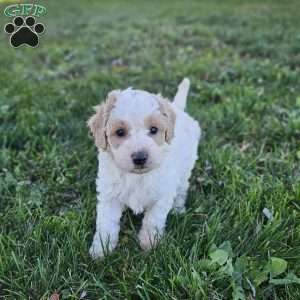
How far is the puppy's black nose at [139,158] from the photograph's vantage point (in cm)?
270

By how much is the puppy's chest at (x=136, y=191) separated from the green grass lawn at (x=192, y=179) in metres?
0.21

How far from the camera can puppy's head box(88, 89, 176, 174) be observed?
274 cm

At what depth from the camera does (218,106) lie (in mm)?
4898

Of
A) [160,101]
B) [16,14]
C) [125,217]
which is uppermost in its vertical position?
[16,14]

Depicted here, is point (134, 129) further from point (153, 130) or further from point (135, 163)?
point (135, 163)

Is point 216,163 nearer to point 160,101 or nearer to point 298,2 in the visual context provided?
point 160,101

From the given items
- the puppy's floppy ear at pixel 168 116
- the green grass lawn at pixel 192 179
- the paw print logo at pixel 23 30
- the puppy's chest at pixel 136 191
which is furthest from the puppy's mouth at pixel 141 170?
the paw print logo at pixel 23 30

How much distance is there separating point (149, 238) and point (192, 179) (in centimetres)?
98

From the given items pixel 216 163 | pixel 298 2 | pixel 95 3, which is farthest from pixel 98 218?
pixel 95 3

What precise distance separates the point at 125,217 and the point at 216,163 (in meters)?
0.97

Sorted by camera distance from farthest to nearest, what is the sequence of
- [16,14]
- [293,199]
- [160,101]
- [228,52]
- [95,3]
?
[95,3] < [228,52] < [16,14] < [293,199] < [160,101]

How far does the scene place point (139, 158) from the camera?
8.86 feet

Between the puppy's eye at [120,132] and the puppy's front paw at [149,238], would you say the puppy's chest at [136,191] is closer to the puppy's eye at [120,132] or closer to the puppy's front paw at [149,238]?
the puppy's front paw at [149,238]

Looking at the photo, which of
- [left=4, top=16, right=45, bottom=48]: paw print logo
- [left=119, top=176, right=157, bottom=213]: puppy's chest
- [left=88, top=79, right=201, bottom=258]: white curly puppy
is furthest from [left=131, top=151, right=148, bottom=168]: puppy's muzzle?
[left=4, top=16, right=45, bottom=48]: paw print logo
